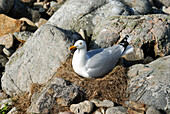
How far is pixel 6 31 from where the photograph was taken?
8766mm

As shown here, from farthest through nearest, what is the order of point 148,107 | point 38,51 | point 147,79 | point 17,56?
point 17,56 < point 38,51 < point 147,79 < point 148,107

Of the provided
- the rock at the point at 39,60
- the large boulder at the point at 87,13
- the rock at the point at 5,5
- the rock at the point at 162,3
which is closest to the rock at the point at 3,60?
the rock at the point at 39,60

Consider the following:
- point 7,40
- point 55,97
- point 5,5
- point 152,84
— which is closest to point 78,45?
point 55,97

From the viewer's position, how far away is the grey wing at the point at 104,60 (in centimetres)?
578

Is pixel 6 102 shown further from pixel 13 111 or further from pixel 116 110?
pixel 116 110

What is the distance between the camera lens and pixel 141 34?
688 centimetres

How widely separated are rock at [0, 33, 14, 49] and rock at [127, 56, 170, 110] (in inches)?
183

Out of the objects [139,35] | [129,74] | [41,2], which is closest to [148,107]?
[129,74]

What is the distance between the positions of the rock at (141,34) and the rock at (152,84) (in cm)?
94

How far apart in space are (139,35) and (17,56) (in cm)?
394

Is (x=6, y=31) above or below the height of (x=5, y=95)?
above

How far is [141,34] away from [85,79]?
242 cm

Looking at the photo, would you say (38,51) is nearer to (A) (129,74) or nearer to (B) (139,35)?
(A) (129,74)

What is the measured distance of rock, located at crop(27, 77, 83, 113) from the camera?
5.09m
